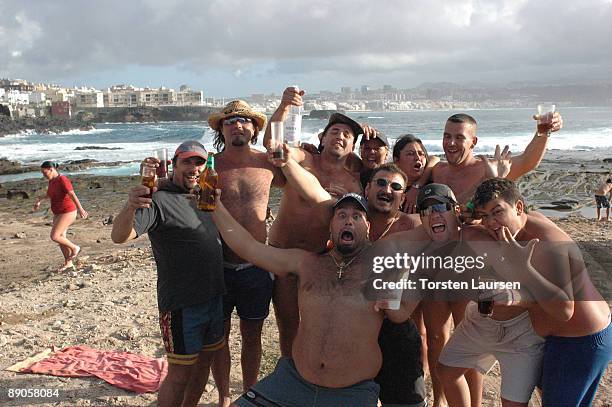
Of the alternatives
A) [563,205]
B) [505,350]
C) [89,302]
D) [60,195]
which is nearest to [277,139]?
[505,350]

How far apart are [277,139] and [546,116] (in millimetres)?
2195

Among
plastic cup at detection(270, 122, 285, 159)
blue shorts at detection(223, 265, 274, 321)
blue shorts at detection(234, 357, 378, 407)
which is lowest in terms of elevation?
blue shorts at detection(234, 357, 378, 407)

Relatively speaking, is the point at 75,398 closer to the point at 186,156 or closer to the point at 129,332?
the point at 129,332

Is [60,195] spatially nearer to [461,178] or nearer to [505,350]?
[461,178]

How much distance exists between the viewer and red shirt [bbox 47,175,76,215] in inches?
358

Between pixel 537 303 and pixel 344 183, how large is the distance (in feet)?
5.92

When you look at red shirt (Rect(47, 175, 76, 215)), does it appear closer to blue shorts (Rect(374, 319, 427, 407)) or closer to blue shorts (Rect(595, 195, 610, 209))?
blue shorts (Rect(374, 319, 427, 407))

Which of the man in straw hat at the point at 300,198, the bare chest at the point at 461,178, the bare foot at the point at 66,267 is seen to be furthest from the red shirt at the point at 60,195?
the bare chest at the point at 461,178

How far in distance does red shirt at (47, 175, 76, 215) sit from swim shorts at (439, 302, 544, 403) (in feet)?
24.7

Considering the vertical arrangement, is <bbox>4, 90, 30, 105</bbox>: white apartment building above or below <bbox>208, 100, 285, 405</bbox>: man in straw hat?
above

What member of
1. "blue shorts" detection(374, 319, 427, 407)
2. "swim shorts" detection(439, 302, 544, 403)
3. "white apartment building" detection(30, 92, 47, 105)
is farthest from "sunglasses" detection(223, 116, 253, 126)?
"white apartment building" detection(30, 92, 47, 105)

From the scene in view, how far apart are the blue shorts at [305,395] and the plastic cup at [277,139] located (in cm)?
151

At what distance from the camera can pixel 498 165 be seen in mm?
4344

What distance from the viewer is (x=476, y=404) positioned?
13.3 ft
